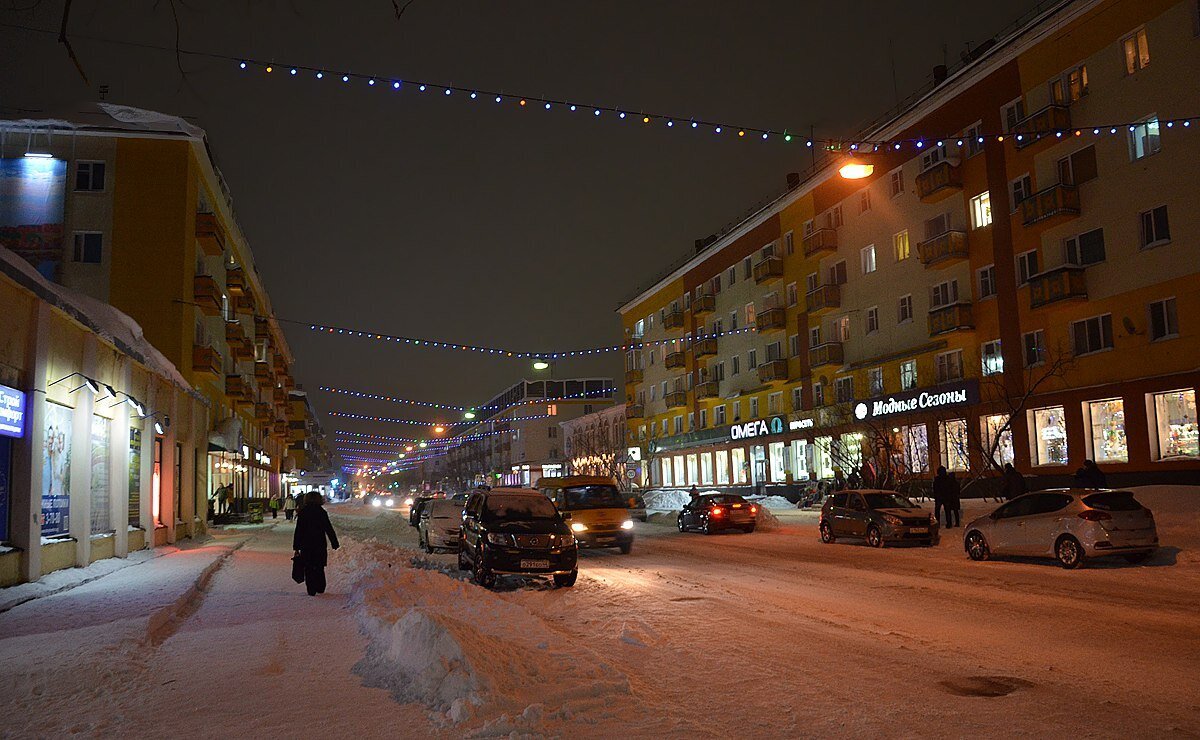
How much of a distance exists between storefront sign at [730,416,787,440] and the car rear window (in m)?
34.9

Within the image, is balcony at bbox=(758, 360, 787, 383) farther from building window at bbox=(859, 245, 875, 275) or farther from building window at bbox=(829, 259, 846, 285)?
building window at bbox=(859, 245, 875, 275)

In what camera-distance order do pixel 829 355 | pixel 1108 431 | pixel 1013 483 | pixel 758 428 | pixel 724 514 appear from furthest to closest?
pixel 758 428, pixel 829 355, pixel 1108 431, pixel 724 514, pixel 1013 483

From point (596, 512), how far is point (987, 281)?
21.7m

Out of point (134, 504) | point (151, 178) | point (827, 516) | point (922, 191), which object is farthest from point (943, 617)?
point (151, 178)

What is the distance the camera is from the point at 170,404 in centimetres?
2725

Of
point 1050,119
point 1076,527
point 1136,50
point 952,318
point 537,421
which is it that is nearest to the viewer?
point 1076,527

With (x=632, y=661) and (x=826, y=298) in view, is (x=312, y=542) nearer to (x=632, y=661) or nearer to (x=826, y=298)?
(x=632, y=661)

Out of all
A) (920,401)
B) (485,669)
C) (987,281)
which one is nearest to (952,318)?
(987,281)

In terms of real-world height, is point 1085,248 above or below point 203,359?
above

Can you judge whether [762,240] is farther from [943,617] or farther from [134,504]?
[943,617]

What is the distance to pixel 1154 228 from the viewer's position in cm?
2803

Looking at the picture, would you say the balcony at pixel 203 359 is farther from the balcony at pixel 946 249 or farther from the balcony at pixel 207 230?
the balcony at pixel 946 249

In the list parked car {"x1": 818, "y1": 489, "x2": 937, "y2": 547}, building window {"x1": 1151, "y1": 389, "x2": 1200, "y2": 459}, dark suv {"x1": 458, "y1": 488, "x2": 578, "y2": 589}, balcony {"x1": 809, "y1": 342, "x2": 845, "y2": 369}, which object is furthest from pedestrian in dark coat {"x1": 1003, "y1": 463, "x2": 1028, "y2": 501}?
balcony {"x1": 809, "y1": 342, "x2": 845, "y2": 369}

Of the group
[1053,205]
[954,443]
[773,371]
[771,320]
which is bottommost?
[954,443]
